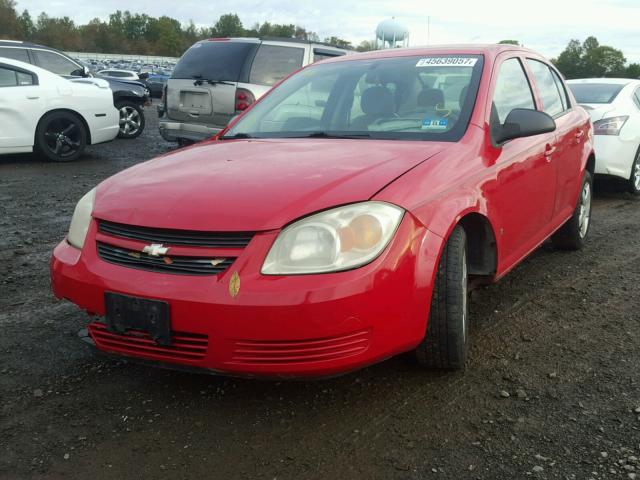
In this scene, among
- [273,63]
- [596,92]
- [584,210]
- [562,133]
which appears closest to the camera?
[562,133]

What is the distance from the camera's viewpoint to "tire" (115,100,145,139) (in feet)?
43.1

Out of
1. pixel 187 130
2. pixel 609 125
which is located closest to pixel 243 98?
pixel 187 130

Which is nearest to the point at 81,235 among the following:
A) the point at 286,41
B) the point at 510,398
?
the point at 510,398

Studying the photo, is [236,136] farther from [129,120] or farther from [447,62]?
[129,120]

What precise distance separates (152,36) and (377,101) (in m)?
151

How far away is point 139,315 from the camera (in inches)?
98.7

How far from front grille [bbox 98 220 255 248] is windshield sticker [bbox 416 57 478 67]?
6.06 feet

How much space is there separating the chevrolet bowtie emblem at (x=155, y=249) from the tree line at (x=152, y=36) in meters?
74.7

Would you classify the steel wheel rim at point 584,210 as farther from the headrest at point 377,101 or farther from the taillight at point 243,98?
the taillight at point 243,98

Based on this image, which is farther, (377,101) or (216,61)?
(216,61)

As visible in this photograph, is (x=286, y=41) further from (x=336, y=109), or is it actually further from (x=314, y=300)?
(x=314, y=300)

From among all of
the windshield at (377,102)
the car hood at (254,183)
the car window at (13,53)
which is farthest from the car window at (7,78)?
the car hood at (254,183)

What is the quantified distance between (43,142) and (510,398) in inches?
344

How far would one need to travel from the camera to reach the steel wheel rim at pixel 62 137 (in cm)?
987
